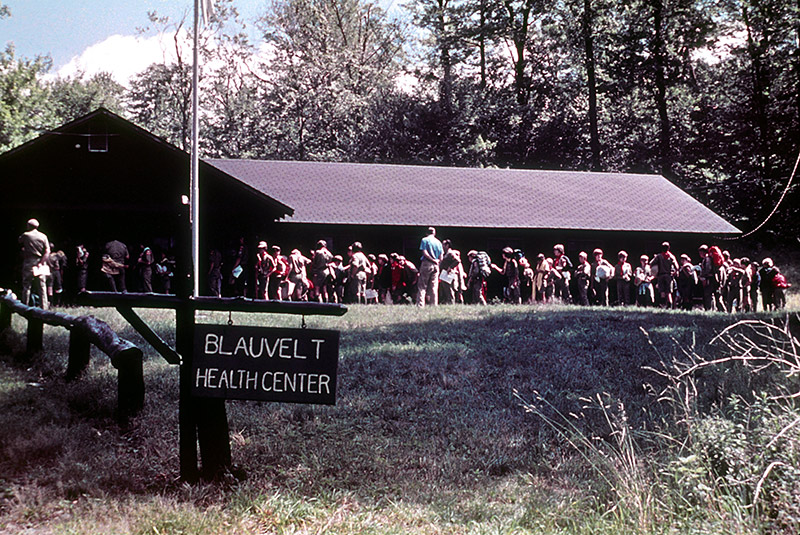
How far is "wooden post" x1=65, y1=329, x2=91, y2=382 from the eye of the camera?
24.5ft

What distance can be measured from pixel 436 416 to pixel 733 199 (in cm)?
3563

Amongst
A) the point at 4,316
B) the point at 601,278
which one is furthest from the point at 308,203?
the point at 4,316

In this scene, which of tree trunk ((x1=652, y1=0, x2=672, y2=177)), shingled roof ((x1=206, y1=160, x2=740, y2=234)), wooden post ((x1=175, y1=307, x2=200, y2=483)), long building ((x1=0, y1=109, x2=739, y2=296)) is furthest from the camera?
tree trunk ((x1=652, y1=0, x2=672, y2=177))

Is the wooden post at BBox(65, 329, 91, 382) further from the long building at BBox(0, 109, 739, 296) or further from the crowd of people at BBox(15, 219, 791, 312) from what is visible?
the long building at BBox(0, 109, 739, 296)

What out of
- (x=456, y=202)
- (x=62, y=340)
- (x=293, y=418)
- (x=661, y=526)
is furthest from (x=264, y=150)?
(x=661, y=526)

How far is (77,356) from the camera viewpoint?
7555 mm

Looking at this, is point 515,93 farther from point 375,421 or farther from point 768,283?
point 375,421

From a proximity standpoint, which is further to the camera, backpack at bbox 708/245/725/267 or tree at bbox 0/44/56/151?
tree at bbox 0/44/56/151

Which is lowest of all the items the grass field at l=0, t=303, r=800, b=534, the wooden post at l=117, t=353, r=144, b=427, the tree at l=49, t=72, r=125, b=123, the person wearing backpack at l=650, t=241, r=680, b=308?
the grass field at l=0, t=303, r=800, b=534

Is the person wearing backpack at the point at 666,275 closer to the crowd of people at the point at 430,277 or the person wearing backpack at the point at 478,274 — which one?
the crowd of people at the point at 430,277

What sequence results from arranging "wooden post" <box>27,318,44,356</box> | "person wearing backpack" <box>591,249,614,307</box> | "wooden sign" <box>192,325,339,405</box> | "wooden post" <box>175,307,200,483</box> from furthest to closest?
1. "person wearing backpack" <box>591,249,614,307</box>
2. "wooden post" <box>27,318,44,356</box>
3. "wooden post" <box>175,307,200,483</box>
4. "wooden sign" <box>192,325,339,405</box>

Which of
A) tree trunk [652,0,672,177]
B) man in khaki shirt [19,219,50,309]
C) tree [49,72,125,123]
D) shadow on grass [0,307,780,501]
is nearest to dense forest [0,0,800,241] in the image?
tree trunk [652,0,672,177]

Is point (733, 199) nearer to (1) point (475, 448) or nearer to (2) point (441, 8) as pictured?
(2) point (441, 8)

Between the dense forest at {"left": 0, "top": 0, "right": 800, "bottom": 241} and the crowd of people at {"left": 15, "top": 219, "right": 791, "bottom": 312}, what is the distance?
53.5ft
